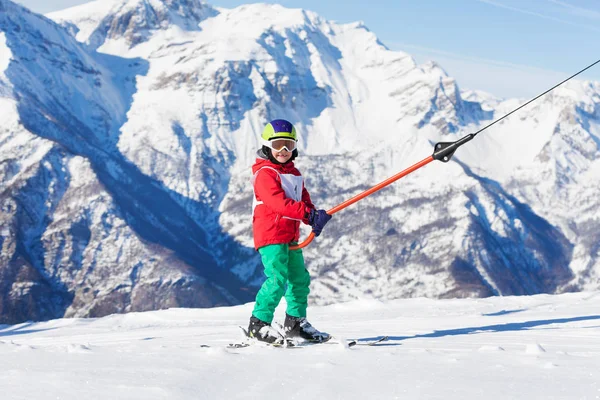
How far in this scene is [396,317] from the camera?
17281 mm

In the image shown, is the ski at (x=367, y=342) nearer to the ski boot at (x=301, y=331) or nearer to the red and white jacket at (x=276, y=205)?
the ski boot at (x=301, y=331)

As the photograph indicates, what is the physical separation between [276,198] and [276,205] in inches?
4.4

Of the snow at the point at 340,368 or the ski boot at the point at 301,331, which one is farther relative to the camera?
the ski boot at the point at 301,331

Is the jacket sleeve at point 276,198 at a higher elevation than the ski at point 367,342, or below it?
higher

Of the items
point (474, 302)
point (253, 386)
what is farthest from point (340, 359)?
point (474, 302)

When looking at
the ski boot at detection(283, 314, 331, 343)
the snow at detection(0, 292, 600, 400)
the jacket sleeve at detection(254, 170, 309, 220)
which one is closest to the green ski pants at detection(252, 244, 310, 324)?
the ski boot at detection(283, 314, 331, 343)

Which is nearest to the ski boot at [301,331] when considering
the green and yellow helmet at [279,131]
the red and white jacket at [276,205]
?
the red and white jacket at [276,205]

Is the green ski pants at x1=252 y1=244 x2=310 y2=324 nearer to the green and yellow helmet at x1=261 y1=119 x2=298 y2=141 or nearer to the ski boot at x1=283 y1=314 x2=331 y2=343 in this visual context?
the ski boot at x1=283 y1=314 x2=331 y2=343

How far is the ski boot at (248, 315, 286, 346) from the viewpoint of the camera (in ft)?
35.8

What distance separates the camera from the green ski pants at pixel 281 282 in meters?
11.3

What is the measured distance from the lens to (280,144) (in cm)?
1148

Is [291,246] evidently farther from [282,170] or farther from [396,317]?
[396,317]

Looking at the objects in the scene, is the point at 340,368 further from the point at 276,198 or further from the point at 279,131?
the point at 279,131

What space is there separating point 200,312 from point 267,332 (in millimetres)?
10916
